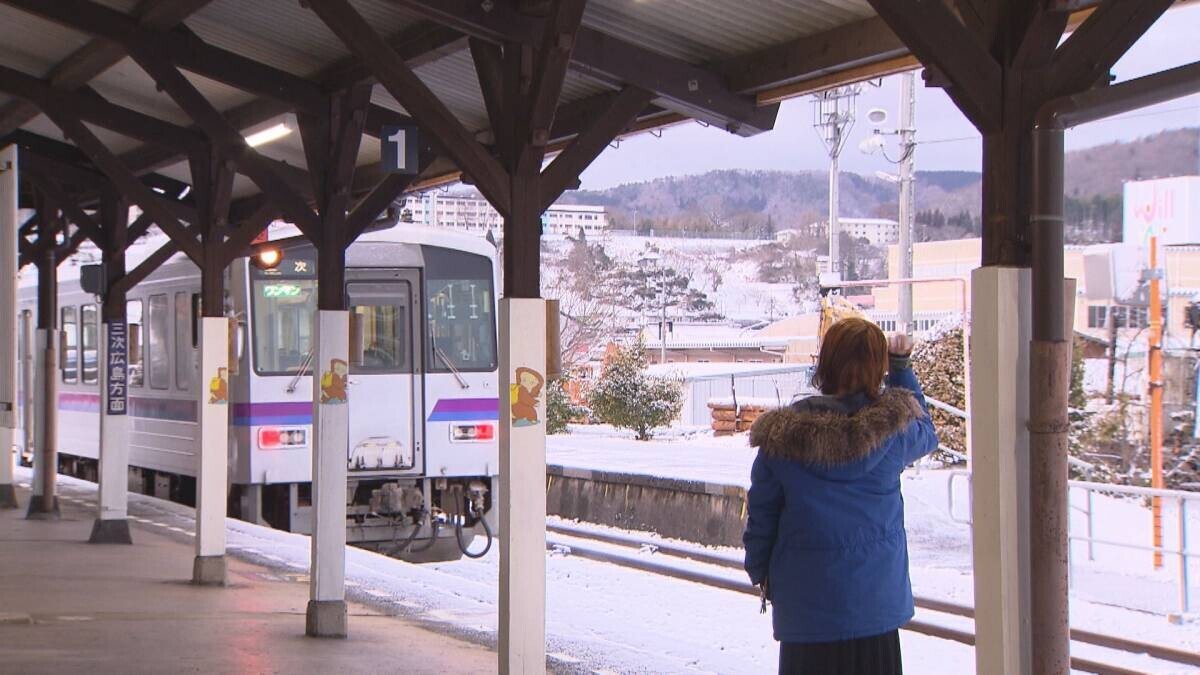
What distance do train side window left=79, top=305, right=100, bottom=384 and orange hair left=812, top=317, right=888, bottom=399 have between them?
14.4 meters

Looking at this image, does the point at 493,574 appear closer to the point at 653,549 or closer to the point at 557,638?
the point at 653,549

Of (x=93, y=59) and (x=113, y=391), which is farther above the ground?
(x=93, y=59)

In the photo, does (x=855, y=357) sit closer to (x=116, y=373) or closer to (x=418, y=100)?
(x=418, y=100)

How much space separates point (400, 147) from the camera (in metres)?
7.38

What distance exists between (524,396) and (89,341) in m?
12.4

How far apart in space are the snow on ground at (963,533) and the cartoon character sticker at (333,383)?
2.80 m

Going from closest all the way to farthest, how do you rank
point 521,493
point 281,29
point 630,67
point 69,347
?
point 521,493 < point 630,67 < point 281,29 < point 69,347

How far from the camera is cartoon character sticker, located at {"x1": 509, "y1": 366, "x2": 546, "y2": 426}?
5.71 metres

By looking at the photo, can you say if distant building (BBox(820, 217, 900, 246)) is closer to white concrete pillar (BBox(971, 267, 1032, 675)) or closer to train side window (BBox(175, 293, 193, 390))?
train side window (BBox(175, 293, 193, 390))

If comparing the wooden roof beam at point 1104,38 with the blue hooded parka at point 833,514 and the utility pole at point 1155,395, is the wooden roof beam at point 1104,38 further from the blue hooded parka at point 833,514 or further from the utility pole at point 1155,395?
the utility pole at point 1155,395

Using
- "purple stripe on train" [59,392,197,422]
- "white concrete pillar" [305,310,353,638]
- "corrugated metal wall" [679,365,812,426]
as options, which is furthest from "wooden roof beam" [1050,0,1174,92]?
"corrugated metal wall" [679,365,812,426]

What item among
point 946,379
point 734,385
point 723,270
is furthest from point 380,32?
point 723,270

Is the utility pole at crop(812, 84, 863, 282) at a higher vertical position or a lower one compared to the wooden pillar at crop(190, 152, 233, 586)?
higher

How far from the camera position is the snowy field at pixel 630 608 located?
7594 mm
